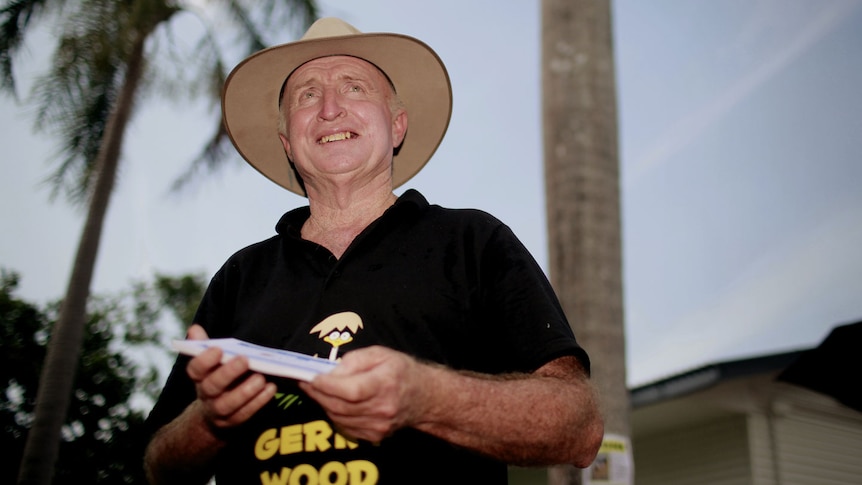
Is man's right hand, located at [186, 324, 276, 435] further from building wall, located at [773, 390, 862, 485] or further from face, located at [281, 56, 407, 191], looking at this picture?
building wall, located at [773, 390, 862, 485]

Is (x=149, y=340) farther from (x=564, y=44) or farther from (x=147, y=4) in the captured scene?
(x=564, y=44)

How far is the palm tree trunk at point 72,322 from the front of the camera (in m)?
10.8

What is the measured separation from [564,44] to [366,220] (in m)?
5.44

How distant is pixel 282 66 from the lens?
→ 303 cm

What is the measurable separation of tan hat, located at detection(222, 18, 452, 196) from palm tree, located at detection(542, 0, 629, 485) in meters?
3.81

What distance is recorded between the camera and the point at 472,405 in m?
1.88

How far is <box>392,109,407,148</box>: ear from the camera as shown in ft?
10.3

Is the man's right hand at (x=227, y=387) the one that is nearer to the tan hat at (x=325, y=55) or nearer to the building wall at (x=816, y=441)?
the tan hat at (x=325, y=55)

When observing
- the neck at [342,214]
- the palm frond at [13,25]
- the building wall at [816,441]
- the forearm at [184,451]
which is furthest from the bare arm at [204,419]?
the palm frond at [13,25]

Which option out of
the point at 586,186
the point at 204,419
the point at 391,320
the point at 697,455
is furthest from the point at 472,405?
the point at 697,455

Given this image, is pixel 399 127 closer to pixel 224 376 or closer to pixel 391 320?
pixel 391 320

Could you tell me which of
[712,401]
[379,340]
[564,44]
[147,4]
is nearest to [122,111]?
[147,4]

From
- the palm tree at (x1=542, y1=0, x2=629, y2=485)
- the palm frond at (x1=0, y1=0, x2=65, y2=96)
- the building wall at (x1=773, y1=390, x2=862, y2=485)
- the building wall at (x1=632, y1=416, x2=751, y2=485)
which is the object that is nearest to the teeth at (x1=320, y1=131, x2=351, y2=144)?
the palm tree at (x1=542, y1=0, x2=629, y2=485)

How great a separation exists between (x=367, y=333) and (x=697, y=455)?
10783 mm
